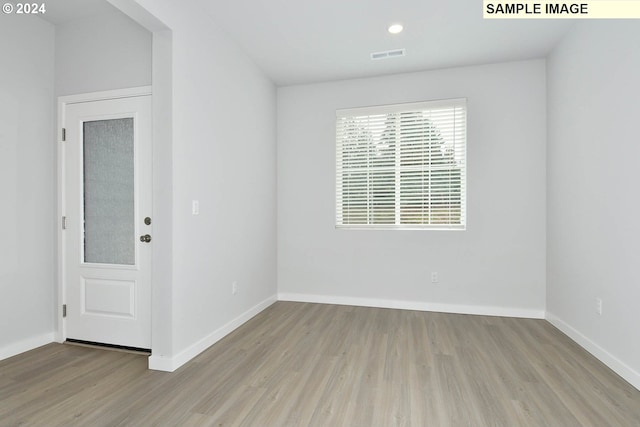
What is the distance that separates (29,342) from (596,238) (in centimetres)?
492

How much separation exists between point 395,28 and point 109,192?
306cm

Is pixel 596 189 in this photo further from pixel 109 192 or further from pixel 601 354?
pixel 109 192

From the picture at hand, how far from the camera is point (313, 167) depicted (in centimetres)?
441

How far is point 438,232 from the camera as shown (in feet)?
13.0

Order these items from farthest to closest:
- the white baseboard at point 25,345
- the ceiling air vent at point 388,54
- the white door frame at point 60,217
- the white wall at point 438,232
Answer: the white wall at point 438,232 → the ceiling air vent at point 388,54 → the white door frame at point 60,217 → the white baseboard at point 25,345

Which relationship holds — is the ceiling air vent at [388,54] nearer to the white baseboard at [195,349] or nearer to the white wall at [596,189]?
the white wall at [596,189]

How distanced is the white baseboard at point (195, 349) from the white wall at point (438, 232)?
3.60 feet

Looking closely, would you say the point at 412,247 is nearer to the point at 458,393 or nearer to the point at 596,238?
the point at 596,238

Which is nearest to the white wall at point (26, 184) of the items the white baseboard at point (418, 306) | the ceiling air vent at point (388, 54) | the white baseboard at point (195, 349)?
the white baseboard at point (195, 349)

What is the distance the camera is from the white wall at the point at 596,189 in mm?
2271

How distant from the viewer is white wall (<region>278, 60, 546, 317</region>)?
3709 mm

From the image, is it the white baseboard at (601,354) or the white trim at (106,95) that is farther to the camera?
the white trim at (106,95)

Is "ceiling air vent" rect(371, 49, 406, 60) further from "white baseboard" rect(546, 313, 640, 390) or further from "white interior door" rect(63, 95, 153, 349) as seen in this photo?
"white baseboard" rect(546, 313, 640, 390)

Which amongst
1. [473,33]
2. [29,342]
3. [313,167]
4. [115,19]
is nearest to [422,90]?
[473,33]
